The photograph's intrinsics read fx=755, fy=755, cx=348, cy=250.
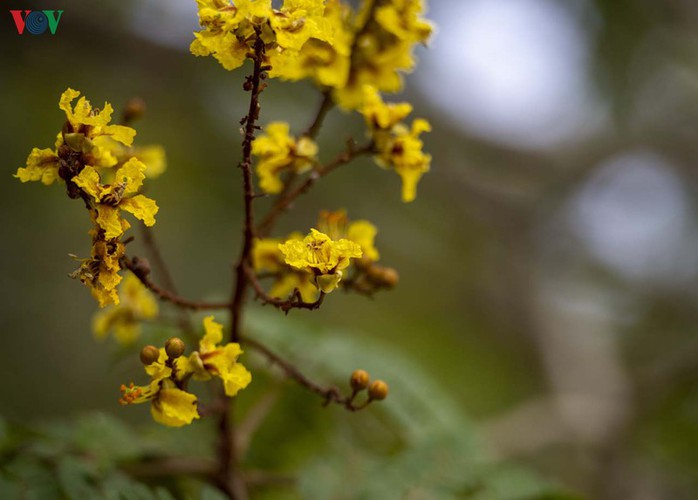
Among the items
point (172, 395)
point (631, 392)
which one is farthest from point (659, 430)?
point (172, 395)

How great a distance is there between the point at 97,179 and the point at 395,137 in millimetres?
690

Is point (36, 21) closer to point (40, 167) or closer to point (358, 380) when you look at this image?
point (40, 167)

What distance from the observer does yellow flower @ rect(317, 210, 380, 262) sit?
166cm

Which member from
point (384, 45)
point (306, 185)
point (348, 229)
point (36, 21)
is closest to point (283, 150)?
point (306, 185)

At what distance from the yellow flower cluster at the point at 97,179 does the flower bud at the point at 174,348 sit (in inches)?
4.7

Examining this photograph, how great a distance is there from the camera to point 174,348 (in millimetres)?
1355

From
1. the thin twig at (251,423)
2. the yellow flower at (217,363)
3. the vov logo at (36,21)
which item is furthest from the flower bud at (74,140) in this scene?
the vov logo at (36,21)

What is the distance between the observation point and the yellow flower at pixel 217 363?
1.41m

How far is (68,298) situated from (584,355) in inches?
157

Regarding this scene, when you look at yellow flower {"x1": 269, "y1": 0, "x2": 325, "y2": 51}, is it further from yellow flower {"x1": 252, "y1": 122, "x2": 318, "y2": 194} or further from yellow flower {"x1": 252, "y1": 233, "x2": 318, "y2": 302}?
yellow flower {"x1": 252, "y1": 233, "x2": 318, "y2": 302}

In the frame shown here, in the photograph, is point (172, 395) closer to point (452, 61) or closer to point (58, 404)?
point (58, 404)

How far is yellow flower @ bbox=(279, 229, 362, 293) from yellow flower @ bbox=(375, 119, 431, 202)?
39cm

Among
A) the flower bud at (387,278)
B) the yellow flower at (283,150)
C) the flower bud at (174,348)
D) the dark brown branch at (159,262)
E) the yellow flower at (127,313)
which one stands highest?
the yellow flower at (283,150)

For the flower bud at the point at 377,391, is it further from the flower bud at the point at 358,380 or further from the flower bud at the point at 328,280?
the flower bud at the point at 328,280
